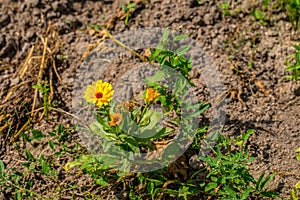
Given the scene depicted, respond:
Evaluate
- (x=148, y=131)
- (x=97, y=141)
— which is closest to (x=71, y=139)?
(x=97, y=141)

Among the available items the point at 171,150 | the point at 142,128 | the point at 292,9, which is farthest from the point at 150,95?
the point at 292,9

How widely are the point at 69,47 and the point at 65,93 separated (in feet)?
1.12

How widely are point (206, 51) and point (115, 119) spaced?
97 cm

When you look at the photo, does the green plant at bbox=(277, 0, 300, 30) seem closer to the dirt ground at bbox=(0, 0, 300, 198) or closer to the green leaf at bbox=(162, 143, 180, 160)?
the dirt ground at bbox=(0, 0, 300, 198)

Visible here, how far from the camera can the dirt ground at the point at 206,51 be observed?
10.1 ft

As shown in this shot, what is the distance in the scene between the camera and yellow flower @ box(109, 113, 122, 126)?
2596mm

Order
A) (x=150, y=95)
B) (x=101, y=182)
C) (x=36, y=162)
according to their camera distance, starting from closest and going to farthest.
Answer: (x=150, y=95)
(x=101, y=182)
(x=36, y=162)

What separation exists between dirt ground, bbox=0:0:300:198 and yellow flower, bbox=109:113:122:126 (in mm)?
547

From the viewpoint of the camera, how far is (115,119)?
2668mm

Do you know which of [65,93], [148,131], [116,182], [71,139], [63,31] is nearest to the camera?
[148,131]

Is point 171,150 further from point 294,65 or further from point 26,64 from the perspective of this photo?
point 26,64

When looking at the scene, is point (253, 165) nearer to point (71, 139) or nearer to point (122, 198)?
point (122, 198)

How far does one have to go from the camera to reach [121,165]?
282 cm

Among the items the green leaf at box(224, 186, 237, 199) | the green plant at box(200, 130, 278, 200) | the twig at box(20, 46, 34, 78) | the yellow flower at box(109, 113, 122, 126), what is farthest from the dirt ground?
the yellow flower at box(109, 113, 122, 126)
